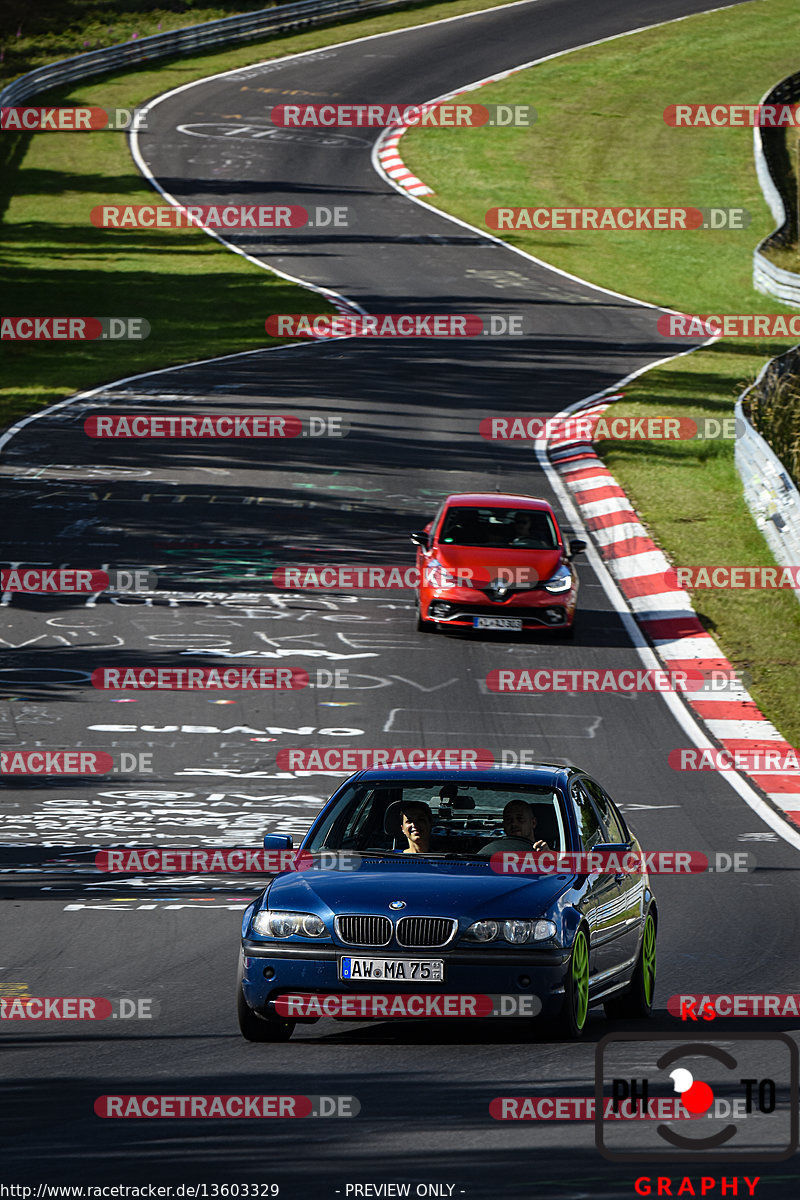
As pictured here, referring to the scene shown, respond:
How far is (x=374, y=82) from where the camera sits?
65.6 m

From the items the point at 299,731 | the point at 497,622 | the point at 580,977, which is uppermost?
the point at 580,977

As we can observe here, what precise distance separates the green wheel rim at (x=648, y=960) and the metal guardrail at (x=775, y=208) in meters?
36.8

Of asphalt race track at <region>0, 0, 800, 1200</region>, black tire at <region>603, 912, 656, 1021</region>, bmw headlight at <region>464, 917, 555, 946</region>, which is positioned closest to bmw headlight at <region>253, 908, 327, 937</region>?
asphalt race track at <region>0, 0, 800, 1200</region>

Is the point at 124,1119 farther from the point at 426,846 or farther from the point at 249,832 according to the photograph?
the point at 249,832

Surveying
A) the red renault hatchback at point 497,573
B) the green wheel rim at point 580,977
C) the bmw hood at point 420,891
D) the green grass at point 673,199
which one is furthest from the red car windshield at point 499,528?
the green wheel rim at point 580,977

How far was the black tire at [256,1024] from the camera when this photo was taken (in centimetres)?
896

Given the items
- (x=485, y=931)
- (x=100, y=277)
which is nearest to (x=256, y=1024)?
(x=485, y=931)

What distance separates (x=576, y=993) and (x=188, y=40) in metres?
67.0

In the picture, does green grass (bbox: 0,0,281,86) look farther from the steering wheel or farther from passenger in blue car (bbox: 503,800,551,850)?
the steering wheel

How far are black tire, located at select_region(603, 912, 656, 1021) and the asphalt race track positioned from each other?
5.3 inches

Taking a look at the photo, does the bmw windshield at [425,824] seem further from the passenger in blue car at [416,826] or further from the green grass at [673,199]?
the green grass at [673,199]

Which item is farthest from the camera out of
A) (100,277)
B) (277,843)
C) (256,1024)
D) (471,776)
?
Answer: (100,277)

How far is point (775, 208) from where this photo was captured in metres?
55.3

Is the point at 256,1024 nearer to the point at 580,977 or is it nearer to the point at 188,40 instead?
the point at 580,977
